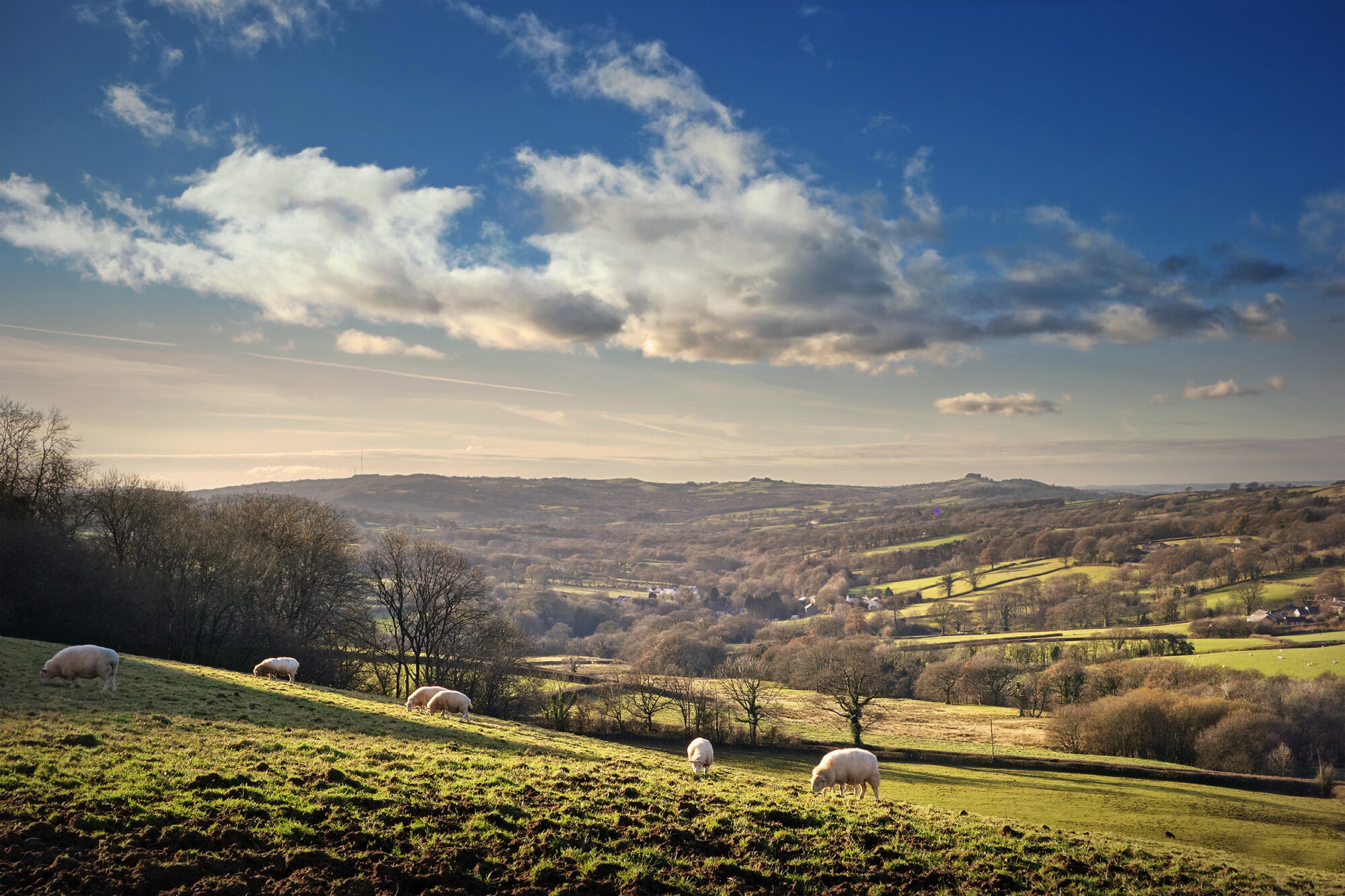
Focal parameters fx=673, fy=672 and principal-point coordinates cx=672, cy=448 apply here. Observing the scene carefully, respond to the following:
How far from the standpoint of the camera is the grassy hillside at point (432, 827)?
32.6 ft

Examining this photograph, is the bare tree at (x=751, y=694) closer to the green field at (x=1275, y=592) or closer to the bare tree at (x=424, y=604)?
the bare tree at (x=424, y=604)

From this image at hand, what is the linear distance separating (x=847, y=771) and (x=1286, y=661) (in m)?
88.2

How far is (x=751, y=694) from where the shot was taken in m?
54.2

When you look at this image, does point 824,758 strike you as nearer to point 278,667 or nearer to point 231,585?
point 278,667

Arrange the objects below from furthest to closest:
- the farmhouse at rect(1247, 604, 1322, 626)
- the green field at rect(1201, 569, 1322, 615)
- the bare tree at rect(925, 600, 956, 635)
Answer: the bare tree at rect(925, 600, 956, 635)
the green field at rect(1201, 569, 1322, 615)
the farmhouse at rect(1247, 604, 1322, 626)

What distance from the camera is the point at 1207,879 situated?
13.1 meters

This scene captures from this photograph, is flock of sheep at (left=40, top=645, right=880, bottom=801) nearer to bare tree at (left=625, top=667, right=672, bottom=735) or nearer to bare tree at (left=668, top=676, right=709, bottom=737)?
bare tree at (left=668, top=676, right=709, bottom=737)

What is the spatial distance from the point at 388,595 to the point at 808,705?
4594cm

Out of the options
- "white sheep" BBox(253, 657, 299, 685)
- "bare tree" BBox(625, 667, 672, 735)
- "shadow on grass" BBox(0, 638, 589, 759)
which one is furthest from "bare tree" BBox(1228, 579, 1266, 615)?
"white sheep" BBox(253, 657, 299, 685)

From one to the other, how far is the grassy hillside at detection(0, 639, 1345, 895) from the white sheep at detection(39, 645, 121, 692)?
23.8 inches

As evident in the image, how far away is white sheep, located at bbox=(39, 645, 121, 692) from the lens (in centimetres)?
1952

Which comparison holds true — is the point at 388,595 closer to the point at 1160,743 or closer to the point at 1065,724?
the point at 1065,724

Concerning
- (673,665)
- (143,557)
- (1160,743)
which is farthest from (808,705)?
(143,557)

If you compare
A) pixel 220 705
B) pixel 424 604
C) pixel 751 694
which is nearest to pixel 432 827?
pixel 220 705
